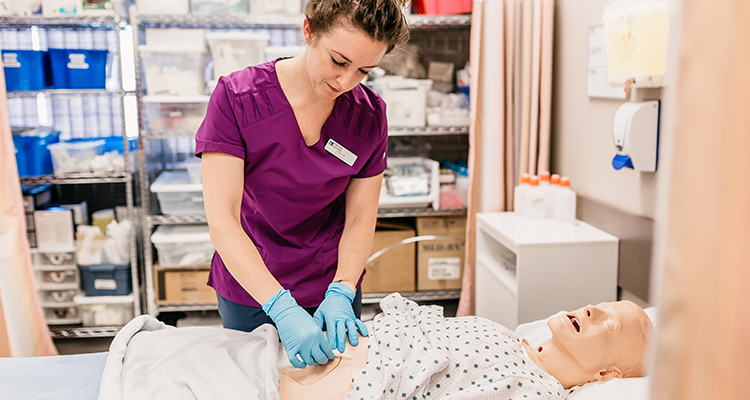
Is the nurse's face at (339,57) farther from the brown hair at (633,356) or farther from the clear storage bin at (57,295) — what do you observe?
the clear storage bin at (57,295)

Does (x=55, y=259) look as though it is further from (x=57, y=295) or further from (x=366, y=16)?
(x=366, y=16)

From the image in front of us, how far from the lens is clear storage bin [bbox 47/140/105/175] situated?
279cm

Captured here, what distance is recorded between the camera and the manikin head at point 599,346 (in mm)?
1447

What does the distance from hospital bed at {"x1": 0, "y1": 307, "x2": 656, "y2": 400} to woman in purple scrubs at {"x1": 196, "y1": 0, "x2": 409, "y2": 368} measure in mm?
381

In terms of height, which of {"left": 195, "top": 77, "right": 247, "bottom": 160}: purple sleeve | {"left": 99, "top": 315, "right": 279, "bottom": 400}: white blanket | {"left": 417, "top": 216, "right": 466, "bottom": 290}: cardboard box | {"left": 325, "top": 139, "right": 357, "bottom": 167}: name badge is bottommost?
{"left": 417, "top": 216, "right": 466, "bottom": 290}: cardboard box

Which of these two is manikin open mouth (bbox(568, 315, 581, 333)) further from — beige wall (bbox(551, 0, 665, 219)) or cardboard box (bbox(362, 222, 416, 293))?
cardboard box (bbox(362, 222, 416, 293))

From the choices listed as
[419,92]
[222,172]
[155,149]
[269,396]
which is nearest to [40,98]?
[155,149]

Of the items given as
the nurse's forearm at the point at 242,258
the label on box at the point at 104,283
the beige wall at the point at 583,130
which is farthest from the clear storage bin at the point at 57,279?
the beige wall at the point at 583,130

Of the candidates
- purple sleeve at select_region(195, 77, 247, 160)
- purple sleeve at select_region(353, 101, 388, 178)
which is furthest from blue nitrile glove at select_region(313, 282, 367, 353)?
purple sleeve at select_region(195, 77, 247, 160)

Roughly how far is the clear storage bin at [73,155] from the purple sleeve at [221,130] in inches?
69.0

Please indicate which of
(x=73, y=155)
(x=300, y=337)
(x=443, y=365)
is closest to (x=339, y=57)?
(x=300, y=337)

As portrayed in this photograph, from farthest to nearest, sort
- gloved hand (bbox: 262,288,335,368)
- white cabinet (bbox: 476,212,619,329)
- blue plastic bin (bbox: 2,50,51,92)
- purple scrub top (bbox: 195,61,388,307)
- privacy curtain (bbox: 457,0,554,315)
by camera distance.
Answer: blue plastic bin (bbox: 2,50,51,92) < privacy curtain (bbox: 457,0,554,315) < white cabinet (bbox: 476,212,619,329) < purple scrub top (bbox: 195,61,388,307) < gloved hand (bbox: 262,288,335,368)

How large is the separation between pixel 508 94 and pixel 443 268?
3.13ft

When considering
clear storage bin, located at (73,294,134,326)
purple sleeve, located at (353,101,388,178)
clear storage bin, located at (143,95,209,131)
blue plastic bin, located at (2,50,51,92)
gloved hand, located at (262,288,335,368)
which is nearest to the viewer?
gloved hand, located at (262,288,335,368)
